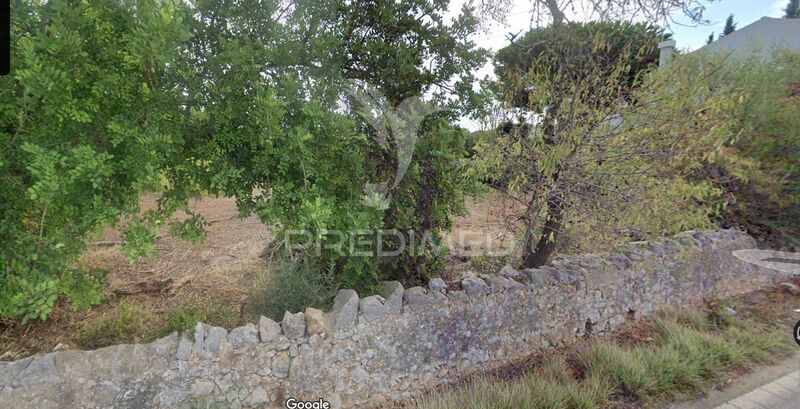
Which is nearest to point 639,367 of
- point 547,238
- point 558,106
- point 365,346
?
point 547,238

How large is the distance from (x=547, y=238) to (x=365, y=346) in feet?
7.84

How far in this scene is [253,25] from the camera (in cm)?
245

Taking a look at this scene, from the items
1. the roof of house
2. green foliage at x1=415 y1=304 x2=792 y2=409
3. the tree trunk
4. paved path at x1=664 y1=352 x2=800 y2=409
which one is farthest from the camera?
the roof of house

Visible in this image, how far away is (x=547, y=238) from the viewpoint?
3.81m

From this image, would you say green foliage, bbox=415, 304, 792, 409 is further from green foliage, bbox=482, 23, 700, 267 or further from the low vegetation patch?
green foliage, bbox=482, 23, 700, 267

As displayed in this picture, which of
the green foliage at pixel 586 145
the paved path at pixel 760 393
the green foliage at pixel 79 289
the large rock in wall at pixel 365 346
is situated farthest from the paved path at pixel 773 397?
the green foliage at pixel 79 289

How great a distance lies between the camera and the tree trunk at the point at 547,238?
11.4 feet

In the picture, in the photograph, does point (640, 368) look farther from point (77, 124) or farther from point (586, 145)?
point (77, 124)

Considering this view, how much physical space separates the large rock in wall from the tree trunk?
0.25m

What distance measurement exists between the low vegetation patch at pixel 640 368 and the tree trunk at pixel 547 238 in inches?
39.6

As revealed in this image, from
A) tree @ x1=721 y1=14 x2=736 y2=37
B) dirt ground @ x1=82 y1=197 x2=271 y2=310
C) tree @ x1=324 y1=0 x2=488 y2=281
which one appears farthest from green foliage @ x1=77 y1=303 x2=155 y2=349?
tree @ x1=721 y1=14 x2=736 y2=37

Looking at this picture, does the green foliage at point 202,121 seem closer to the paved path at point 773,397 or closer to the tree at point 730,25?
the paved path at point 773,397

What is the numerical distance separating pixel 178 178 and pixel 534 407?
289cm

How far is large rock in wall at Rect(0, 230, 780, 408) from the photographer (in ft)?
6.63
